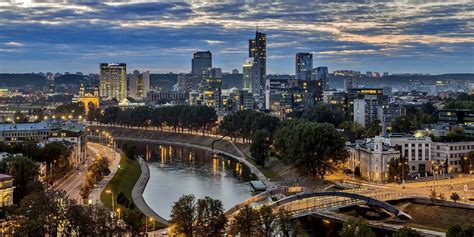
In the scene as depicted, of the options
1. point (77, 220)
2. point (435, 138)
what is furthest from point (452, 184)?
point (77, 220)

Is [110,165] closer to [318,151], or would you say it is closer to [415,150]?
[318,151]

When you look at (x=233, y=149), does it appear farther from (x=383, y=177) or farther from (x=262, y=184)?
(x=383, y=177)

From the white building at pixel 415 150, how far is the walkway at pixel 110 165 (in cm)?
2258

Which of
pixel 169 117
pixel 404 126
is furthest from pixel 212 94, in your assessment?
pixel 404 126

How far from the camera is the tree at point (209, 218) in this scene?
1262 inches

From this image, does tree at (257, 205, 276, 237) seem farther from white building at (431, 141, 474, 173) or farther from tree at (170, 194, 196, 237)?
white building at (431, 141, 474, 173)

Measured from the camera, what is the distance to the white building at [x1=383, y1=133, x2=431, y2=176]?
5362 centimetres

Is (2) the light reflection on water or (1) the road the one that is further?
(2) the light reflection on water

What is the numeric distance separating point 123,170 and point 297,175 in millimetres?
15720

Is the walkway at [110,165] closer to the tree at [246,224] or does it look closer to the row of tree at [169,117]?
the tree at [246,224]

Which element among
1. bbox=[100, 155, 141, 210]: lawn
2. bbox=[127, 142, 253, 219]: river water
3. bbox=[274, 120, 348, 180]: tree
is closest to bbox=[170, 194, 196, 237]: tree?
bbox=[127, 142, 253, 219]: river water

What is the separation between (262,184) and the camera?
177 ft

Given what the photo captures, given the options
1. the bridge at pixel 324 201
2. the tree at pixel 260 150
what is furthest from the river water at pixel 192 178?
the bridge at pixel 324 201

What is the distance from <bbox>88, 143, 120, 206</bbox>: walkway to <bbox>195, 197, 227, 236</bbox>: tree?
953 cm
